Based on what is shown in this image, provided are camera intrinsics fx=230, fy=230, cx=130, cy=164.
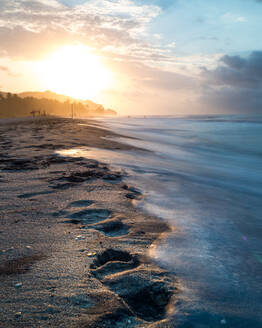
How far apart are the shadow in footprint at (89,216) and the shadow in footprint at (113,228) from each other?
13cm

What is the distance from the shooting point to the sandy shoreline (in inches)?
51.1

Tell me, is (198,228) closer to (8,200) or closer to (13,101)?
(8,200)

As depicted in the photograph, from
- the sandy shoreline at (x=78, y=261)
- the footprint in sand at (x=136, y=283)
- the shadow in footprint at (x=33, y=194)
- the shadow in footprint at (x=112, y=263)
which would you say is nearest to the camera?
the sandy shoreline at (x=78, y=261)

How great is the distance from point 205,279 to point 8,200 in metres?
2.45

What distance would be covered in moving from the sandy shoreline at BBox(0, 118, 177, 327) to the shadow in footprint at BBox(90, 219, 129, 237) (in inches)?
0.4

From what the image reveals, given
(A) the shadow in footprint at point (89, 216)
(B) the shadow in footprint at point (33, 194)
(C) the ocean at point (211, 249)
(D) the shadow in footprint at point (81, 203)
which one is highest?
(B) the shadow in footprint at point (33, 194)

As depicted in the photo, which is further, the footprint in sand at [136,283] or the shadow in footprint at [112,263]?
the shadow in footprint at [112,263]

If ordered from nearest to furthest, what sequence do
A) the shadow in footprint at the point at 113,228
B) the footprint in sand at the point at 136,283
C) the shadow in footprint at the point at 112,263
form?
the footprint in sand at the point at 136,283 → the shadow in footprint at the point at 112,263 → the shadow in footprint at the point at 113,228

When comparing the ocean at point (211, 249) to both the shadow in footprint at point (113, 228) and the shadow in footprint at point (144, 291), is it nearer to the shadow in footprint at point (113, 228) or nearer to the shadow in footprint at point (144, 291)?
the shadow in footprint at point (144, 291)

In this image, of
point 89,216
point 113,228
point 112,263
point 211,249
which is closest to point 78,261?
point 112,263

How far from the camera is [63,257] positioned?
1.80 metres

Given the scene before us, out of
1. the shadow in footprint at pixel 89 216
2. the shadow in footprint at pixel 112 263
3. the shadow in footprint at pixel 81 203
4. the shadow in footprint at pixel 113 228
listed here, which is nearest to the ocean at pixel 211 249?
the shadow in footprint at pixel 112 263

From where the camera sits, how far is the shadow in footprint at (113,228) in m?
2.30

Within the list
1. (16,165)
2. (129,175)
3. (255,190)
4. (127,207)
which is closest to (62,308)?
(127,207)
